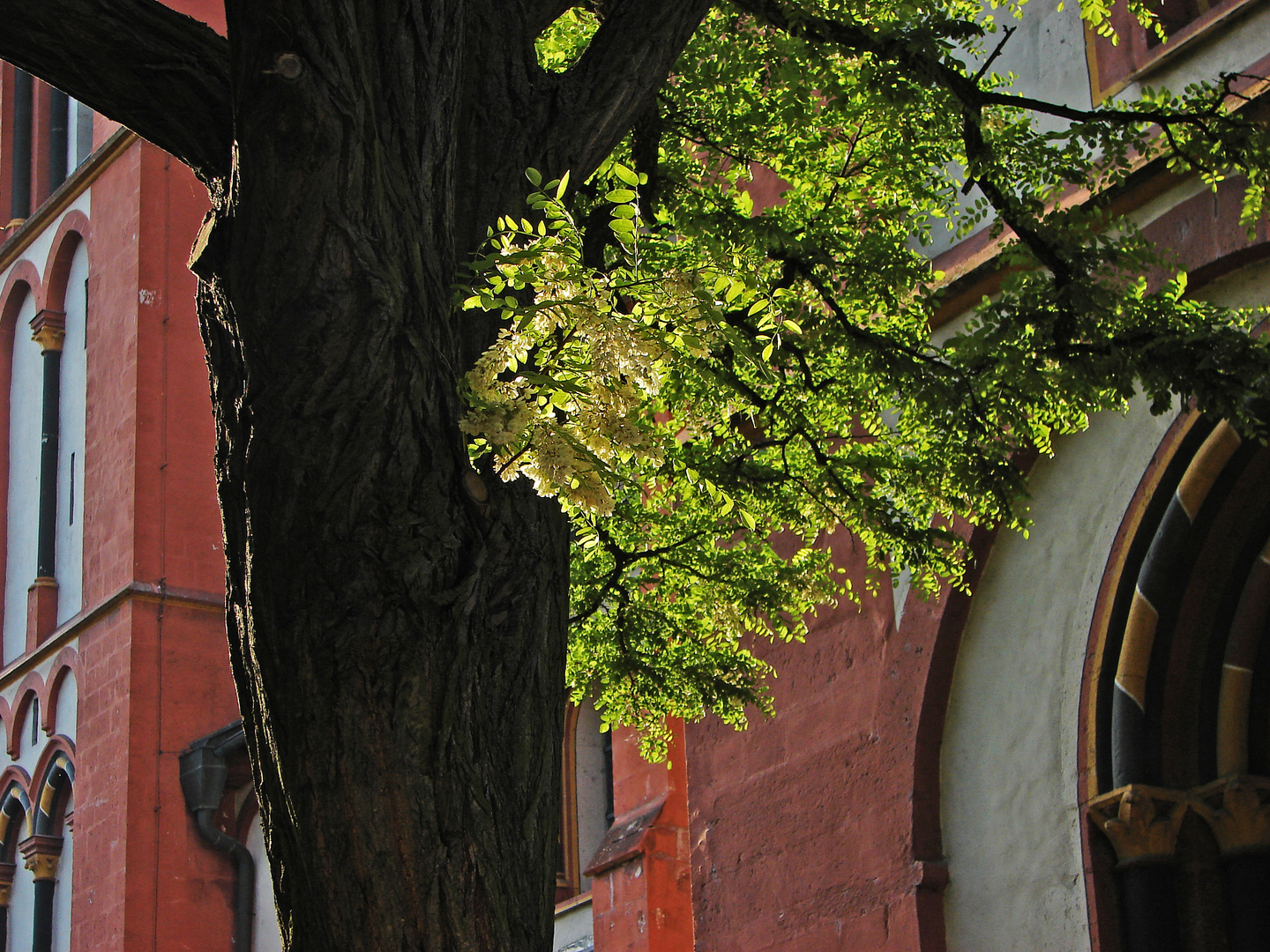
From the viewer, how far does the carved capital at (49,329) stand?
18.2 metres

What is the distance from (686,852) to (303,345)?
23.3 ft

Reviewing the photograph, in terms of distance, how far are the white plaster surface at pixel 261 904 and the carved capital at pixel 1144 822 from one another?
31.6ft

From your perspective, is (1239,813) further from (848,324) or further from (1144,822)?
(848,324)

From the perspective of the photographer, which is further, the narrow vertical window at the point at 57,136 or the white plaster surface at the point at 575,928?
the narrow vertical window at the point at 57,136

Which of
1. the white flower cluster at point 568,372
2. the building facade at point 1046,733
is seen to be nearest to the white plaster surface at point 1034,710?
the building facade at point 1046,733

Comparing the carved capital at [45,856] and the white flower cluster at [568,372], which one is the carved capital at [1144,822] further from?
the carved capital at [45,856]

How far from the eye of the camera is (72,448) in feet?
57.4

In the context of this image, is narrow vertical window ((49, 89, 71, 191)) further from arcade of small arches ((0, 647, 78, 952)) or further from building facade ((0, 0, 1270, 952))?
building facade ((0, 0, 1270, 952))

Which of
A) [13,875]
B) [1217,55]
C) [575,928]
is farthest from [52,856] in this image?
[1217,55]

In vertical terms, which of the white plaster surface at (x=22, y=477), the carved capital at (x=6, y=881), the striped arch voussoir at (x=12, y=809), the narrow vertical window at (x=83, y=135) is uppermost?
the narrow vertical window at (x=83, y=135)

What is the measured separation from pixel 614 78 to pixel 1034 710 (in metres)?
3.98

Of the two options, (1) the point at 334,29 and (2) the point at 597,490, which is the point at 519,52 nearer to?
(1) the point at 334,29

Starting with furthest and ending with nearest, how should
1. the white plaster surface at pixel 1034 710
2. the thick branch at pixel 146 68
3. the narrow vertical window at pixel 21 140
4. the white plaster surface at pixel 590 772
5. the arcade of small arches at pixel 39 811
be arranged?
the narrow vertical window at pixel 21 140
the arcade of small arches at pixel 39 811
the white plaster surface at pixel 590 772
the white plaster surface at pixel 1034 710
the thick branch at pixel 146 68

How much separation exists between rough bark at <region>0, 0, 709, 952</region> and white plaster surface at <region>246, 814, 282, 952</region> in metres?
11.6
